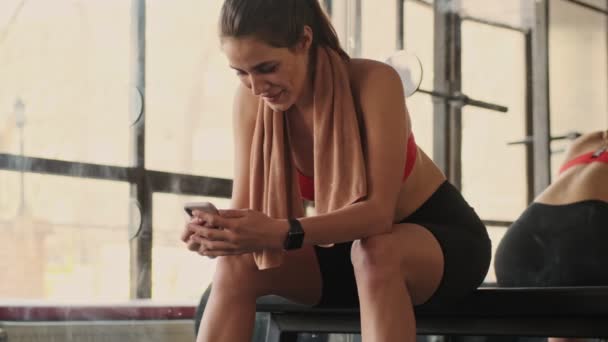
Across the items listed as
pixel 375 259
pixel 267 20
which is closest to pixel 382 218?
pixel 375 259

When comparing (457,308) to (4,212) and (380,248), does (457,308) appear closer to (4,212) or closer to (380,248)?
(380,248)

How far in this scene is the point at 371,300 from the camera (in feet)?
3.68

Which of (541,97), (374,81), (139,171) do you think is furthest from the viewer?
(541,97)

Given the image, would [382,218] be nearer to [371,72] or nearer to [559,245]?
[371,72]

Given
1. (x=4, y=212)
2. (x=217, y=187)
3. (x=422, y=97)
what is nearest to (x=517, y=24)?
(x=422, y=97)

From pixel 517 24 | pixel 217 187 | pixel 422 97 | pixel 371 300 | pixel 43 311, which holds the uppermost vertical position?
pixel 517 24

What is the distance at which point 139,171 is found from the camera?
2215 millimetres

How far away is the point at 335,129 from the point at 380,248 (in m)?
0.22

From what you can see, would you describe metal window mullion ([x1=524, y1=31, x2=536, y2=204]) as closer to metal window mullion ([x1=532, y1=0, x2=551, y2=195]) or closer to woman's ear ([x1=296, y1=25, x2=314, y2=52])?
metal window mullion ([x1=532, y1=0, x2=551, y2=195])

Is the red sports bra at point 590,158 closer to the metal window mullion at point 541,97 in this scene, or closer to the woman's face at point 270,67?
the woman's face at point 270,67

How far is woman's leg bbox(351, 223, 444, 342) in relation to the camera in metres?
1.11

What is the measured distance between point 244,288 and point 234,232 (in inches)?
6.8

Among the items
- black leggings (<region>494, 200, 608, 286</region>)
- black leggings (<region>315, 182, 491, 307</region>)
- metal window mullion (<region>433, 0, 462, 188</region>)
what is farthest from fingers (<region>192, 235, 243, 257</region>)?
metal window mullion (<region>433, 0, 462, 188</region>)

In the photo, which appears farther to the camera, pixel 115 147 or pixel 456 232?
pixel 115 147
